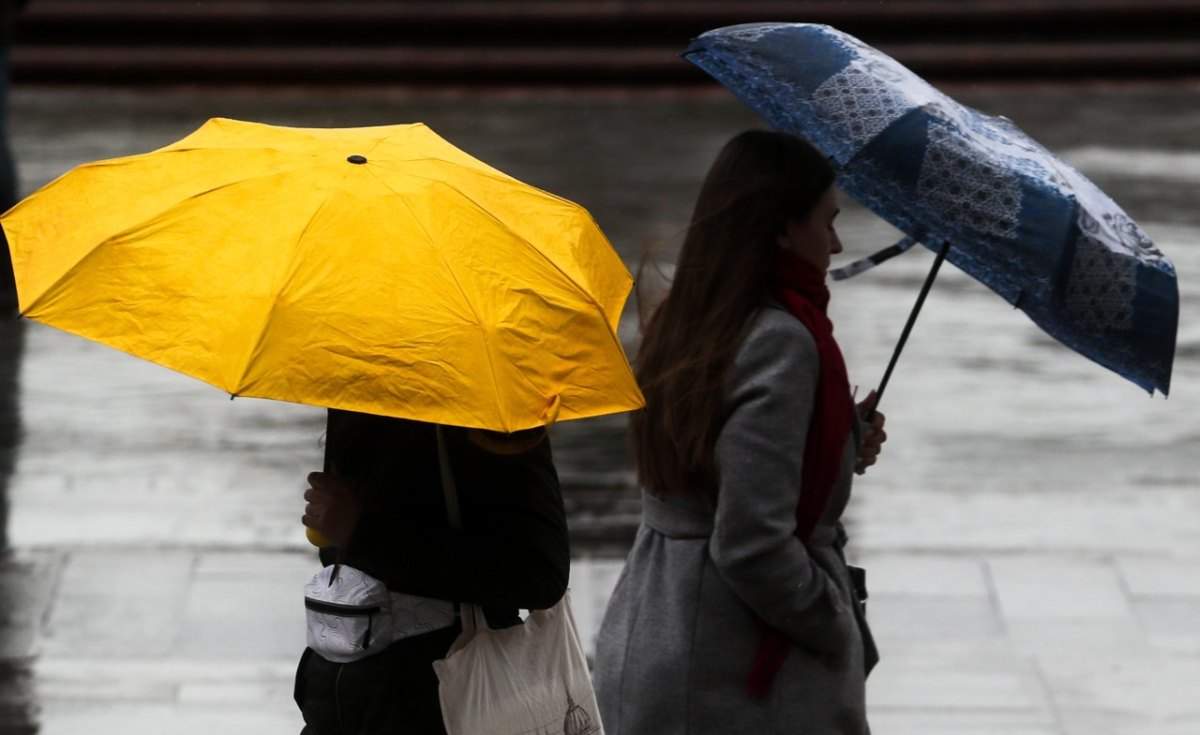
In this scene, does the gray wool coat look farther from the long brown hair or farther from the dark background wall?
the dark background wall

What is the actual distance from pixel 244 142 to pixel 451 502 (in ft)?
2.58

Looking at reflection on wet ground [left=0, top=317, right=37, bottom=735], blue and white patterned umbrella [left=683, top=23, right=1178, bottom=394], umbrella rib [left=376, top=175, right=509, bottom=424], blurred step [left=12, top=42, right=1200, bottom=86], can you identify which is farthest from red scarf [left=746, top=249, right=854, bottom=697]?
blurred step [left=12, top=42, right=1200, bottom=86]

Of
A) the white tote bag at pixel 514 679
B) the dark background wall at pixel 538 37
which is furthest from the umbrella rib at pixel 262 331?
the dark background wall at pixel 538 37

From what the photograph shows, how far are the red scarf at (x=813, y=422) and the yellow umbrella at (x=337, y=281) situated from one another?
1.11 feet

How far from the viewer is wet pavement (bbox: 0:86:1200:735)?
18.9ft

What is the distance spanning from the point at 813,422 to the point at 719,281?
304 millimetres

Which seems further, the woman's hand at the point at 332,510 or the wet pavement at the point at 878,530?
the wet pavement at the point at 878,530

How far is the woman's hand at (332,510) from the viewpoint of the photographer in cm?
324

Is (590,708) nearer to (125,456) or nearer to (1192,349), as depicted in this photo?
(125,456)

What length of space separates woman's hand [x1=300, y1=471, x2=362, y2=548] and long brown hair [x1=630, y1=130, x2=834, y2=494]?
570mm

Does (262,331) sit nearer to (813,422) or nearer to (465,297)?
(465,297)

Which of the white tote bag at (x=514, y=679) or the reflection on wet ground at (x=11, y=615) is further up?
the white tote bag at (x=514, y=679)

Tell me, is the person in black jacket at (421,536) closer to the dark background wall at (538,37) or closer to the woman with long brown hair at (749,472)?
the woman with long brown hair at (749,472)

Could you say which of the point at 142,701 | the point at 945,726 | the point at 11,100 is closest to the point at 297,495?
the point at 142,701
